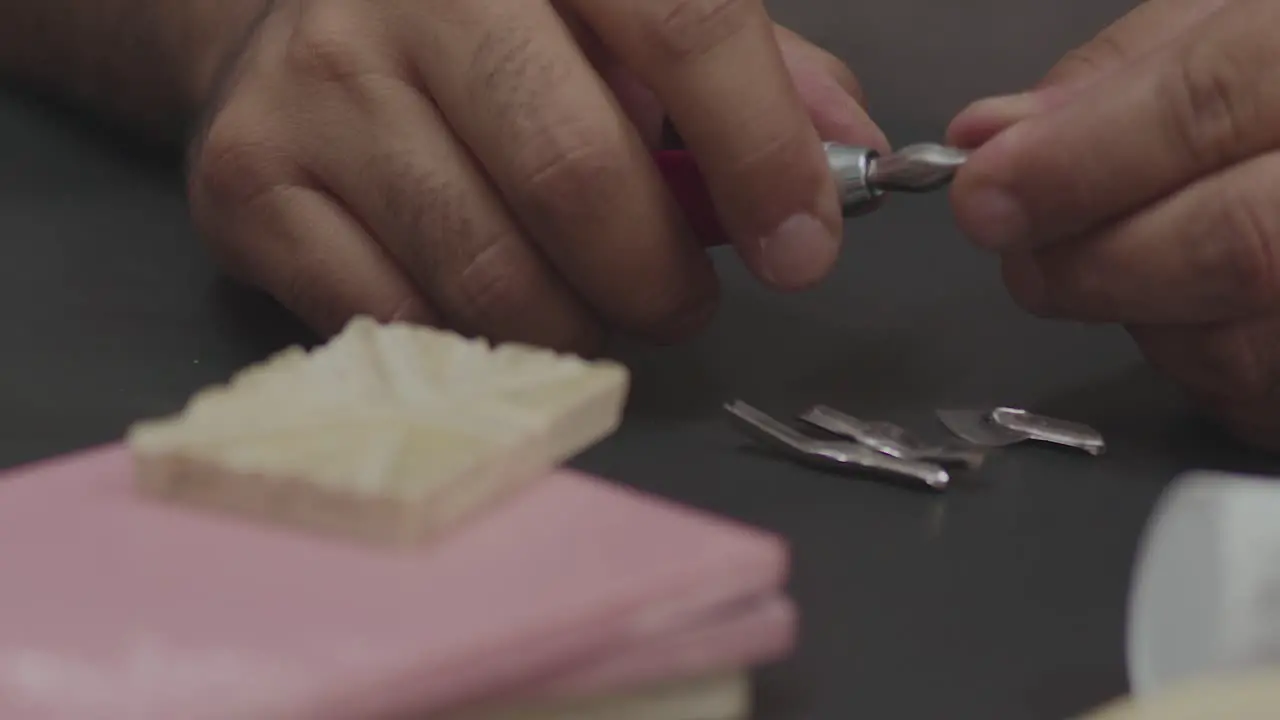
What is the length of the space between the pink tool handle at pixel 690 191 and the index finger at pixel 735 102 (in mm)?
36

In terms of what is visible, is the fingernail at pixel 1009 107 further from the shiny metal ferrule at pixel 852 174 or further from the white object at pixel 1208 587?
the white object at pixel 1208 587

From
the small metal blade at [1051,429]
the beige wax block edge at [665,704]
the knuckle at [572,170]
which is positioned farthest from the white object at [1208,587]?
the knuckle at [572,170]

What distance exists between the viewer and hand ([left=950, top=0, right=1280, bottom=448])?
2.11 feet

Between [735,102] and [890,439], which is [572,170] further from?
[890,439]

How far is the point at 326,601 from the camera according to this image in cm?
38

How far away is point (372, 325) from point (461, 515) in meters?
0.16

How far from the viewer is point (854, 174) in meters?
0.71

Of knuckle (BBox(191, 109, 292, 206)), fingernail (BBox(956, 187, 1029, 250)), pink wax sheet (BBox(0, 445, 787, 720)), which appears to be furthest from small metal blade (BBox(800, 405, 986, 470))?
knuckle (BBox(191, 109, 292, 206))

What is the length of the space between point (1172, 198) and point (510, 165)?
0.33 metres

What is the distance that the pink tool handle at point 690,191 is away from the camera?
0.73 m

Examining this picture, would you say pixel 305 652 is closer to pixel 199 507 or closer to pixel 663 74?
pixel 199 507

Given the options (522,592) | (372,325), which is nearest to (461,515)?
(522,592)

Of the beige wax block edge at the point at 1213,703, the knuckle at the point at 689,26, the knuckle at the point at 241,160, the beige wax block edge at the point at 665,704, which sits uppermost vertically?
the knuckle at the point at 241,160

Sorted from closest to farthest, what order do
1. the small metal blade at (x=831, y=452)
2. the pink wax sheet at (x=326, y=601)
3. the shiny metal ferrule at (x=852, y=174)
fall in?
1. the pink wax sheet at (x=326, y=601)
2. the small metal blade at (x=831, y=452)
3. the shiny metal ferrule at (x=852, y=174)
